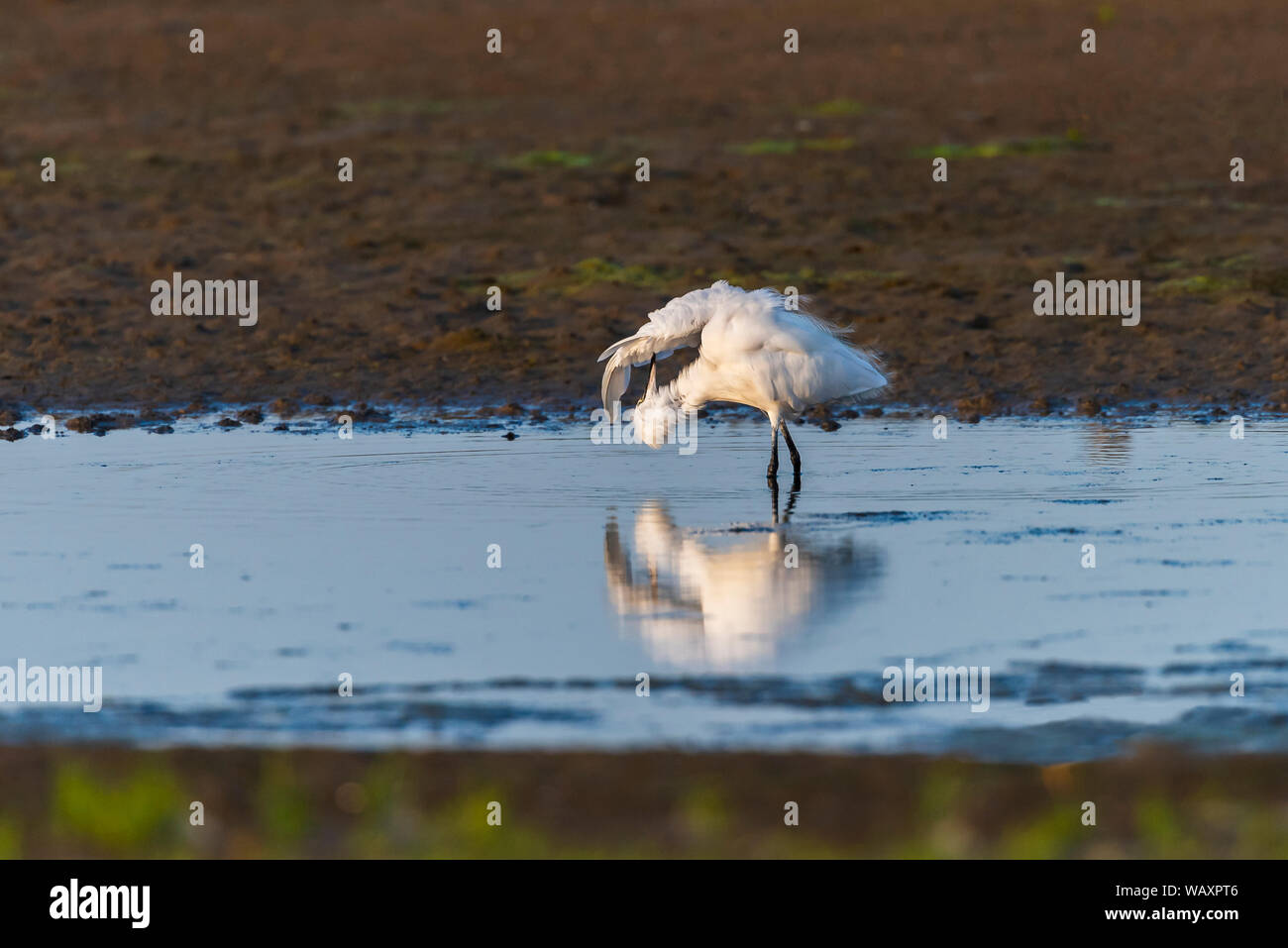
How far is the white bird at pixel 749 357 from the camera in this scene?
446 inches

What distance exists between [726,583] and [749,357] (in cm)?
285

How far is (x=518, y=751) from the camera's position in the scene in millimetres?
6402

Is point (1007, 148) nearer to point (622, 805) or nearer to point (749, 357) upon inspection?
point (749, 357)

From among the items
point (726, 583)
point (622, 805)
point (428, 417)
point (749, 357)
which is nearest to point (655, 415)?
point (749, 357)

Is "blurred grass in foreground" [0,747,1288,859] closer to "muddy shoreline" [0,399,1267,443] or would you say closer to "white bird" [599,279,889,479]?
"white bird" [599,279,889,479]

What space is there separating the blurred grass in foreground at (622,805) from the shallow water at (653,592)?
9.1 inches

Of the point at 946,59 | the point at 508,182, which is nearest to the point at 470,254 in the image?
the point at 508,182

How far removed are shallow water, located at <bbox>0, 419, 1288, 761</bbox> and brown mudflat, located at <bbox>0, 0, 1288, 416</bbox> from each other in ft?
10.3

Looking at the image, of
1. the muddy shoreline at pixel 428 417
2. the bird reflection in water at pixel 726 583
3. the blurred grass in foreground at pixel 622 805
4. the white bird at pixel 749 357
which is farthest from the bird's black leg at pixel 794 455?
the blurred grass in foreground at pixel 622 805

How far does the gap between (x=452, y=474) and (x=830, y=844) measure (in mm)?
6476

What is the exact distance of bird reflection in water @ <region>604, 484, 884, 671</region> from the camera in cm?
780

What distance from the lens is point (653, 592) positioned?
8.66 m

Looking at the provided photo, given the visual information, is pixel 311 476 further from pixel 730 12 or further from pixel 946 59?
pixel 730 12
